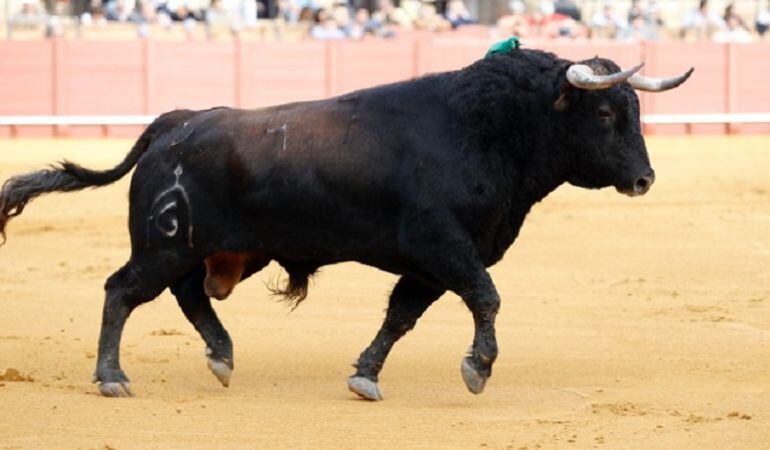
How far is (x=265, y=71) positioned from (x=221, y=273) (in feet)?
48.7

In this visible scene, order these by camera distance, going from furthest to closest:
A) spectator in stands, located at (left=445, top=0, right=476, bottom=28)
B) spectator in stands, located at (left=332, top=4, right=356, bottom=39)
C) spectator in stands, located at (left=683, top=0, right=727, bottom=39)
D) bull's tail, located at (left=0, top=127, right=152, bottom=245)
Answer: spectator in stands, located at (left=683, top=0, right=727, bottom=39) → spectator in stands, located at (left=445, top=0, right=476, bottom=28) → spectator in stands, located at (left=332, top=4, right=356, bottom=39) → bull's tail, located at (left=0, top=127, right=152, bottom=245)

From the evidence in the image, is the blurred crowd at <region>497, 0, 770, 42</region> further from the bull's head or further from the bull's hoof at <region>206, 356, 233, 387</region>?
the bull's hoof at <region>206, 356, 233, 387</region>

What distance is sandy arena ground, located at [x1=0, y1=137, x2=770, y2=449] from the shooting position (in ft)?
19.0

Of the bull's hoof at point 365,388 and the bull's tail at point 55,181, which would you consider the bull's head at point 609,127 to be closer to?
the bull's hoof at point 365,388

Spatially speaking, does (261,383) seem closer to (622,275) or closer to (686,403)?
(686,403)

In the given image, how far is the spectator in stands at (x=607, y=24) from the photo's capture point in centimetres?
2288

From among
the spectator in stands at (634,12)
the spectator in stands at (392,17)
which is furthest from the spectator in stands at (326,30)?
the spectator in stands at (634,12)

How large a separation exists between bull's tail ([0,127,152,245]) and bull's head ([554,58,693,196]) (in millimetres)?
1759

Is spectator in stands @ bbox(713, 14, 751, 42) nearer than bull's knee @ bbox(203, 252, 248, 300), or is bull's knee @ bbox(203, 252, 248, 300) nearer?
bull's knee @ bbox(203, 252, 248, 300)

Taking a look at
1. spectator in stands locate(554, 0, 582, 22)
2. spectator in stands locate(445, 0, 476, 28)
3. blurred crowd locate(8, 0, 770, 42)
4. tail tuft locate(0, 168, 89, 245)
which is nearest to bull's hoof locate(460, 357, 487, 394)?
tail tuft locate(0, 168, 89, 245)

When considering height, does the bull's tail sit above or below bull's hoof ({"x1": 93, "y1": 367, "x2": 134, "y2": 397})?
above

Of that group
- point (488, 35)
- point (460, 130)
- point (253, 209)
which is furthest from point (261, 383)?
point (488, 35)

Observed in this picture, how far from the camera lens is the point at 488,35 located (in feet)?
72.6

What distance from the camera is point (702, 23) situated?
23484 millimetres
